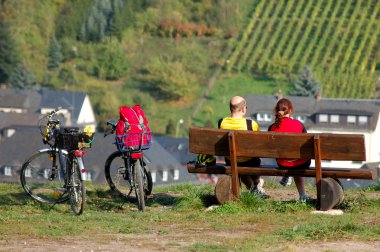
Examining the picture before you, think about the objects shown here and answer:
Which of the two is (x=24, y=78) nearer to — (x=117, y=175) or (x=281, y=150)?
(x=117, y=175)

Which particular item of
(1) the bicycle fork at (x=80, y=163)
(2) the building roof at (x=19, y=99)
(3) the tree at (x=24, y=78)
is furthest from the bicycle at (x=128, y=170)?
(3) the tree at (x=24, y=78)

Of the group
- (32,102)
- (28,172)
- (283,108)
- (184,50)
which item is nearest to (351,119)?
(184,50)

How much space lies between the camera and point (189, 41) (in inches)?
4321

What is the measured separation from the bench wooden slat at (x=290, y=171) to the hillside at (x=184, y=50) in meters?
72.3

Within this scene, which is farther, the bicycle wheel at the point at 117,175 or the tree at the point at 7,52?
the tree at the point at 7,52

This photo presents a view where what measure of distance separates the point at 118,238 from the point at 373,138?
255 ft

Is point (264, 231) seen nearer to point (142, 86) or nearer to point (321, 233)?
point (321, 233)

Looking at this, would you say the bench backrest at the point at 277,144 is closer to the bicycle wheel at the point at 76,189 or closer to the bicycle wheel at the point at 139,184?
the bicycle wheel at the point at 139,184

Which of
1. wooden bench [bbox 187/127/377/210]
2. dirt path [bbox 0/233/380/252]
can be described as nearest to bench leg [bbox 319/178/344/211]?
wooden bench [bbox 187/127/377/210]

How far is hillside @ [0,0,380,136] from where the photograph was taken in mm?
95562

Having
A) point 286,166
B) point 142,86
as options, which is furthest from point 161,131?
point 286,166

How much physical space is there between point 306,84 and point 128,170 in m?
81.0

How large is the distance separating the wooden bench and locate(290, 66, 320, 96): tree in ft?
263

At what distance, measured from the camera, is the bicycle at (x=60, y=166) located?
13266 mm
